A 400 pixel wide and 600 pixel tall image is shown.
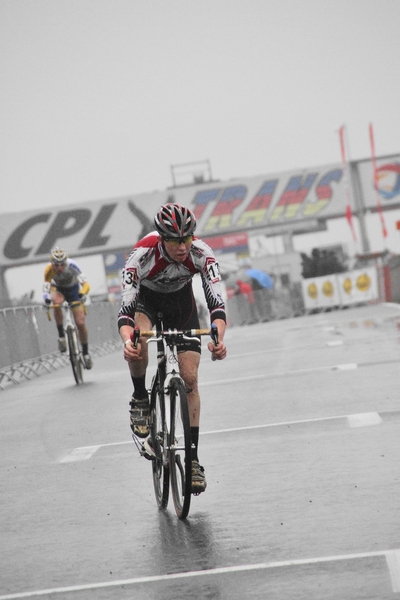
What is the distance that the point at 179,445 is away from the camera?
21.8ft

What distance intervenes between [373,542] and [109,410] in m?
8.10

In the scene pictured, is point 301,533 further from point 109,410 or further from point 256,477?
point 109,410

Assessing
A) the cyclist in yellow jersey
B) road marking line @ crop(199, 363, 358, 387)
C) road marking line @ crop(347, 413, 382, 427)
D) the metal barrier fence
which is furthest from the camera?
the metal barrier fence

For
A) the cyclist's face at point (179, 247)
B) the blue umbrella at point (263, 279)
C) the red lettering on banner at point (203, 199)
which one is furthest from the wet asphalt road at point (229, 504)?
the red lettering on banner at point (203, 199)

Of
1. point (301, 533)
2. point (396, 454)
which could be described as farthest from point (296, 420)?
point (301, 533)

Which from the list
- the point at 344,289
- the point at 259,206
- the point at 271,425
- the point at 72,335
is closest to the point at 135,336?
the point at 271,425

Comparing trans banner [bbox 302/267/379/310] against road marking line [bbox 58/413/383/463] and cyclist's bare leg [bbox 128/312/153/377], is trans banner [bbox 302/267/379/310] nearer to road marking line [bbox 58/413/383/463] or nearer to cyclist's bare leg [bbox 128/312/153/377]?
road marking line [bbox 58/413/383/463]

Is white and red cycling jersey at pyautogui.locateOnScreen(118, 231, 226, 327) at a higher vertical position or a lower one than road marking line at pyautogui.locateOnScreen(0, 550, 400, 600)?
higher

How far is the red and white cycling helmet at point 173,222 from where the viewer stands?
6605 millimetres

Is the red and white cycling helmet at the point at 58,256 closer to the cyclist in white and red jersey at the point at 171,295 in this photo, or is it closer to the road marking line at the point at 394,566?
the cyclist in white and red jersey at the point at 171,295

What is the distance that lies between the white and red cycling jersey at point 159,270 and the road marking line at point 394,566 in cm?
220

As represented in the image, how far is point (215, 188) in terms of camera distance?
241 ft

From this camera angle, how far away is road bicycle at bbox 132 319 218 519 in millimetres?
6348

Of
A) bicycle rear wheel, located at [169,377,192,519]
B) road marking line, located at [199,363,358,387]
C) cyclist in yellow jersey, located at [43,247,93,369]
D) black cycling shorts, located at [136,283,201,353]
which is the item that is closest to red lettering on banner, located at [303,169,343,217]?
cyclist in yellow jersey, located at [43,247,93,369]
